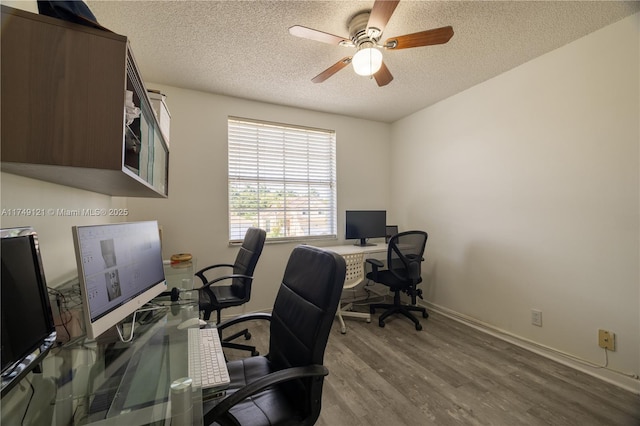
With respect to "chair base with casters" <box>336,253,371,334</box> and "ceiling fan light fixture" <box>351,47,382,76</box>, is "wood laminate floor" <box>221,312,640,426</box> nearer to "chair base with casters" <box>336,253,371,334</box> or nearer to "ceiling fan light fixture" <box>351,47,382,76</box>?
"chair base with casters" <box>336,253,371,334</box>

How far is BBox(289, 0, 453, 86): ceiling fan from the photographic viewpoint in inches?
62.1

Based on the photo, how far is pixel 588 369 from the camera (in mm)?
2027

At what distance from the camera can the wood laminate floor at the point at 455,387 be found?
1604mm

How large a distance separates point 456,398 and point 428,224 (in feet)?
6.78

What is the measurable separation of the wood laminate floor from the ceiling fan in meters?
2.25

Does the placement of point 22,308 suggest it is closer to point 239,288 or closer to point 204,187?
point 239,288

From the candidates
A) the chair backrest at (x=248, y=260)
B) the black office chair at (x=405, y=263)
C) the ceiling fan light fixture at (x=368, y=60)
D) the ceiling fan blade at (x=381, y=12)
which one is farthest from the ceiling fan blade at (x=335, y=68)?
the black office chair at (x=405, y=263)

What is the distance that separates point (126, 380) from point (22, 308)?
40 centimetres

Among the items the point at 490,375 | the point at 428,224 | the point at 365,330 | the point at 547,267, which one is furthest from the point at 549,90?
the point at 365,330

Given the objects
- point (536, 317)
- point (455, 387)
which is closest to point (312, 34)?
point (455, 387)

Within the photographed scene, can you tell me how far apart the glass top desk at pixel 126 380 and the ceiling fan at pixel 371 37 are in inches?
71.0

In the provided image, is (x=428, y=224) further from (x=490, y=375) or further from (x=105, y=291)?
(x=105, y=291)

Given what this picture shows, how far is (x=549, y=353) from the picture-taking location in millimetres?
2264

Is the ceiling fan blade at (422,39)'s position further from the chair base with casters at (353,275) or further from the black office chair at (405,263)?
the chair base with casters at (353,275)
